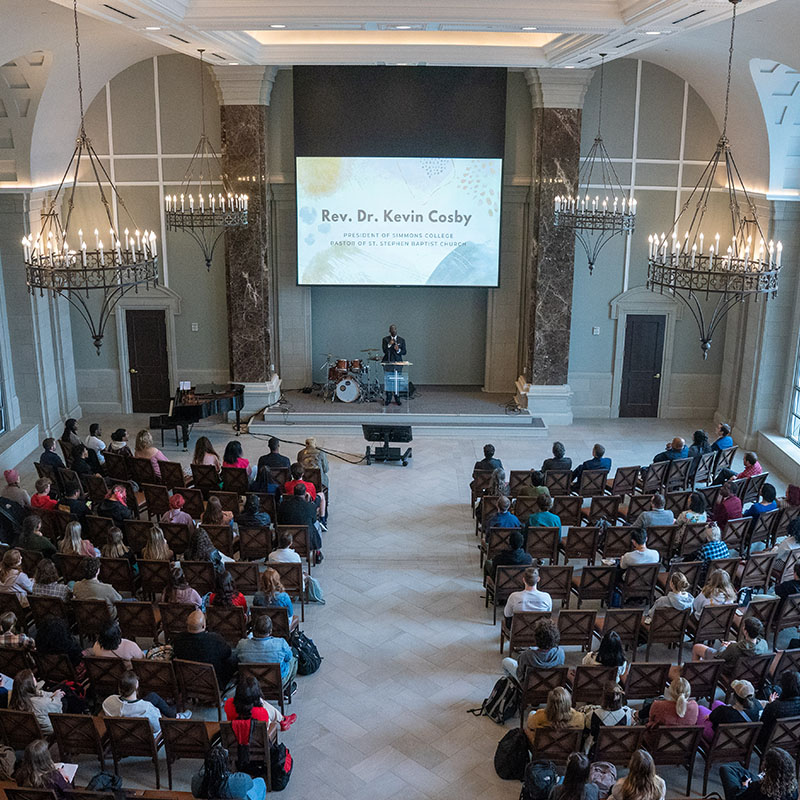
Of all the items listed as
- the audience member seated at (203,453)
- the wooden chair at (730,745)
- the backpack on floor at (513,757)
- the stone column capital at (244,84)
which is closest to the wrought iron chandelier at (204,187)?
the stone column capital at (244,84)

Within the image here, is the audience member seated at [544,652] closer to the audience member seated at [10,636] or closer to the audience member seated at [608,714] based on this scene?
the audience member seated at [608,714]

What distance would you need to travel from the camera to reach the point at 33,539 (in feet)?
33.6

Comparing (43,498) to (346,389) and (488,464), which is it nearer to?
(488,464)

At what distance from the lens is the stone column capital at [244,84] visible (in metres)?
16.6

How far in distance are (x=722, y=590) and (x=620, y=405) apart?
31.0 feet

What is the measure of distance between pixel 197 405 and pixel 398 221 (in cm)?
517

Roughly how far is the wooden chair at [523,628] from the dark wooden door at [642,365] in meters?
9.99

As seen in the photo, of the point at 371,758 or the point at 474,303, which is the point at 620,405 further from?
the point at 371,758

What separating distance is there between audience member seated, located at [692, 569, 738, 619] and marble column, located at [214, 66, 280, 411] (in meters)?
10.4

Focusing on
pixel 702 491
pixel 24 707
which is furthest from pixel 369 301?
pixel 24 707

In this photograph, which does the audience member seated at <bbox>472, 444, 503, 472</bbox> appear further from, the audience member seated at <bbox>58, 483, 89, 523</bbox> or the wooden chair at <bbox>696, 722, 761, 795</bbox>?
the wooden chair at <bbox>696, 722, 761, 795</bbox>

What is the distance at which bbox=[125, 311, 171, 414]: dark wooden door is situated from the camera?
1819cm

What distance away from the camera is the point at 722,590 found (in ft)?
30.2

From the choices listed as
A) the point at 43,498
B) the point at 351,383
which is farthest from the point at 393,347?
the point at 43,498
